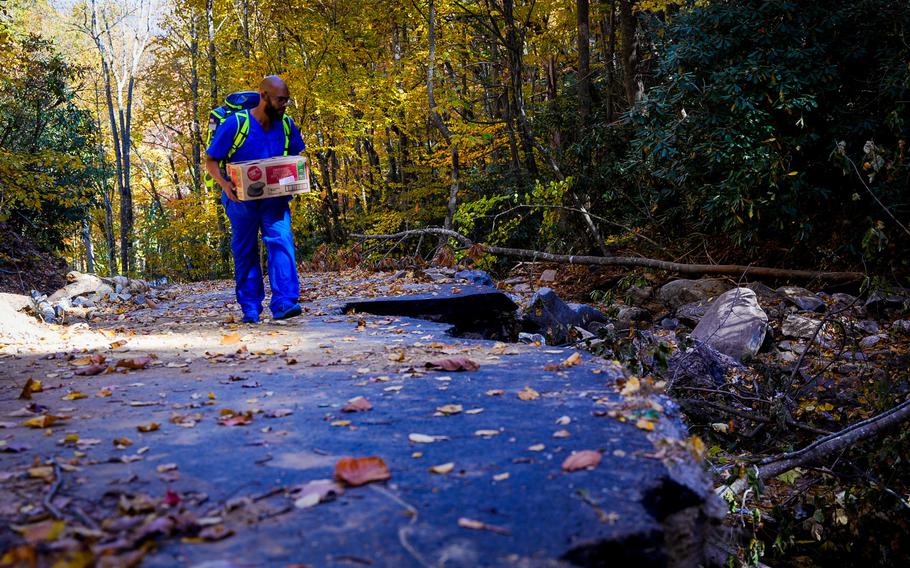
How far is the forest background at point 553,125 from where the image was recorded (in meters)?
8.96

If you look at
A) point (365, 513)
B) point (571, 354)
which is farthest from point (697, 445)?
point (571, 354)

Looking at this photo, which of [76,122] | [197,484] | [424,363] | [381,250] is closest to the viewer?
[197,484]

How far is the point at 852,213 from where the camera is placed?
372 inches

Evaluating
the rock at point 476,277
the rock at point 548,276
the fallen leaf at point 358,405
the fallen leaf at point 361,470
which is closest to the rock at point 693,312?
the rock at point 476,277

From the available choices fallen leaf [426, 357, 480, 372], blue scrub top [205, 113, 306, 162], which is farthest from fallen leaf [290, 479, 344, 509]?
blue scrub top [205, 113, 306, 162]

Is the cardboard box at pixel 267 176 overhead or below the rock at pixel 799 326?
overhead

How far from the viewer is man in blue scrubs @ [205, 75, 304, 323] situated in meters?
5.96

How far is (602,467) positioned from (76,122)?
73.7 ft

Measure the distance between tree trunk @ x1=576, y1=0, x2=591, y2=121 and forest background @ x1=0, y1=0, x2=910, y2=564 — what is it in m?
0.07

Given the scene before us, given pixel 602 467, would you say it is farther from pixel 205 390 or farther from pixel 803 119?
pixel 803 119

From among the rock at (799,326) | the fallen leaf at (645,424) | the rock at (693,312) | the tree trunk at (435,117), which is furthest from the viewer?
the tree trunk at (435,117)

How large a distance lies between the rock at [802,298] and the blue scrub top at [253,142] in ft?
21.2

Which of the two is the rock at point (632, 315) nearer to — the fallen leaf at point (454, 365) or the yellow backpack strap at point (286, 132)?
the yellow backpack strap at point (286, 132)

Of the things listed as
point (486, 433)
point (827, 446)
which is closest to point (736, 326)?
point (827, 446)
